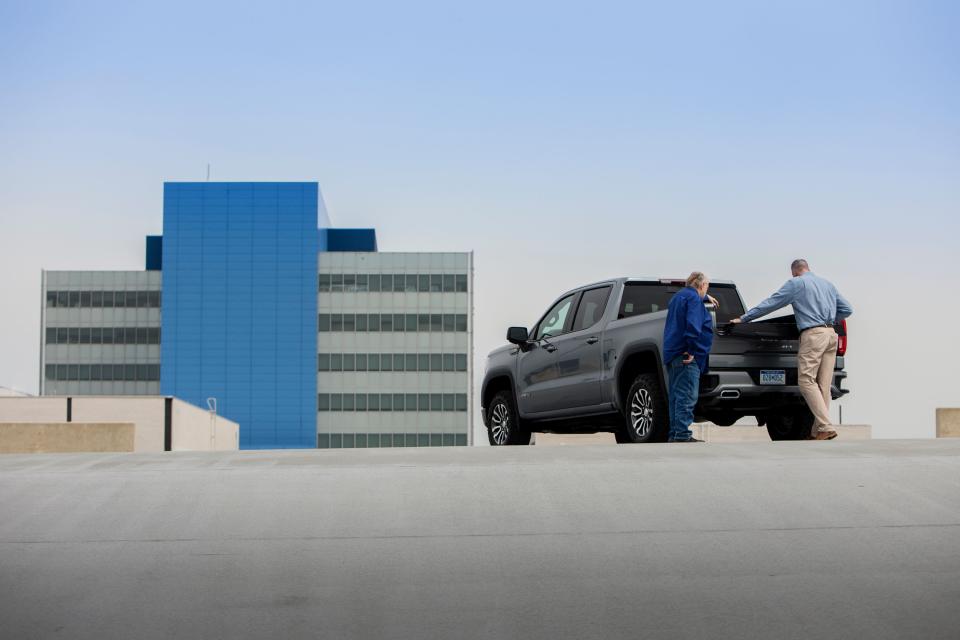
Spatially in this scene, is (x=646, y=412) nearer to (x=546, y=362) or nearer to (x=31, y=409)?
(x=546, y=362)

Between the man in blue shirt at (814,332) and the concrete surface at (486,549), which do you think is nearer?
the concrete surface at (486,549)

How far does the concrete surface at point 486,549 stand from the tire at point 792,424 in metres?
4.81

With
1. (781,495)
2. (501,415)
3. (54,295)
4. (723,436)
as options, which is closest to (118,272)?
(54,295)

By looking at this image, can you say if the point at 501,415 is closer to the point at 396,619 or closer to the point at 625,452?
the point at 625,452

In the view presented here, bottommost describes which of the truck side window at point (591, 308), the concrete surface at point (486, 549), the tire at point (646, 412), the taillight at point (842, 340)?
the concrete surface at point (486, 549)

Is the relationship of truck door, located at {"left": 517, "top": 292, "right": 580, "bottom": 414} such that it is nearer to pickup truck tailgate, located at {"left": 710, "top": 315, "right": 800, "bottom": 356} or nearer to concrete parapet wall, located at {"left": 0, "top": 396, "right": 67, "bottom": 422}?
pickup truck tailgate, located at {"left": 710, "top": 315, "right": 800, "bottom": 356}

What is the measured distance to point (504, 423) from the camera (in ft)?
52.0

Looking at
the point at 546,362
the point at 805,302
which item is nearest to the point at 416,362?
the point at 546,362

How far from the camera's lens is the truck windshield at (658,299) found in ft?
45.0

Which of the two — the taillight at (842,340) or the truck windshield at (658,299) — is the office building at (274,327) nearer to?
the truck windshield at (658,299)

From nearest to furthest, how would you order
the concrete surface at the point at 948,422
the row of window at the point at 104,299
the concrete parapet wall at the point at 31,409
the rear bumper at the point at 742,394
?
the rear bumper at the point at 742,394 < the concrete surface at the point at 948,422 < the concrete parapet wall at the point at 31,409 < the row of window at the point at 104,299

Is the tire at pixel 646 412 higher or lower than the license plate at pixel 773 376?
lower

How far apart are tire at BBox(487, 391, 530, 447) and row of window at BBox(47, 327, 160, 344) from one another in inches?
4314

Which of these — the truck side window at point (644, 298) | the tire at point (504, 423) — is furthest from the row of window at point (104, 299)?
the truck side window at point (644, 298)
